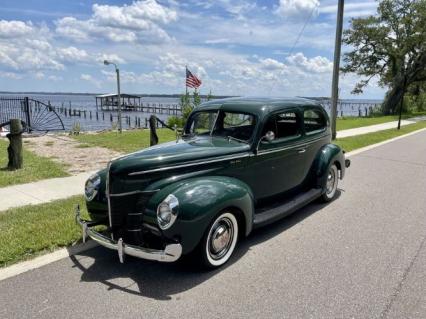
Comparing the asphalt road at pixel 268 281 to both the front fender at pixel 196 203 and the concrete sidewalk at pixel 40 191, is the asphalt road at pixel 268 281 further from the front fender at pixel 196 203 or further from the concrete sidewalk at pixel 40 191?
the concrete sidewalk at pixel 40 191

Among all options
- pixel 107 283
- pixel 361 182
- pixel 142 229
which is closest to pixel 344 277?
pixel 142 229

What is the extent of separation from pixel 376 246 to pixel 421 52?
120 ft

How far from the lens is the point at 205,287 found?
3.75 metres

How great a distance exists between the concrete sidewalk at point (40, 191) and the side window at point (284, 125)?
3.61 m

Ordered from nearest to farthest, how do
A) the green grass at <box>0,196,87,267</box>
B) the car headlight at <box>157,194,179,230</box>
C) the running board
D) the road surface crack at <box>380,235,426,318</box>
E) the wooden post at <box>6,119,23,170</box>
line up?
1. the road surface crack at <box>380,235,426,318</box>
2. the car headlight at <box>157,194,179,230</box>
3. the green grass at <box>0,196,87,267</box>
4. the running board
5. the wooden post at <box>6,119,23,170</box>

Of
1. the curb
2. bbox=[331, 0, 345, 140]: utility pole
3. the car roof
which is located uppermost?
bbox=[331, 0, 345, 140]: utility pole

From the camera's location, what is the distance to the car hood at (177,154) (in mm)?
3969

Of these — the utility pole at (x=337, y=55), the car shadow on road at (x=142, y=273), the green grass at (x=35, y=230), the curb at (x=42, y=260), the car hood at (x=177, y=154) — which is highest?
the utility pole at (x=337, y=55)

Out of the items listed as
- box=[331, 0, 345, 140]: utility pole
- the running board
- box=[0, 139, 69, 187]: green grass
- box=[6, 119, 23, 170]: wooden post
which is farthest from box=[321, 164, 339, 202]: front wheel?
box=[331, 0, 345, 140]: utility pole

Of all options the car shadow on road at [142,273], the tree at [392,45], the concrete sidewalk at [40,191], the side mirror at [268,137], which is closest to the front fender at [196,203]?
the car shadow on road at [142,273]

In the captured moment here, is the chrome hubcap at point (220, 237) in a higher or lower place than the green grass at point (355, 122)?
higher

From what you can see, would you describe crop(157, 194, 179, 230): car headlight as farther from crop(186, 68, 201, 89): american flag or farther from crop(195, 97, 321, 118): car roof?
crop(186, 68, 201, 89): american flag

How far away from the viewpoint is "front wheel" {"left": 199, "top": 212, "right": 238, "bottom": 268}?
156 inches

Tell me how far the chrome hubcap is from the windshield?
1209mm
